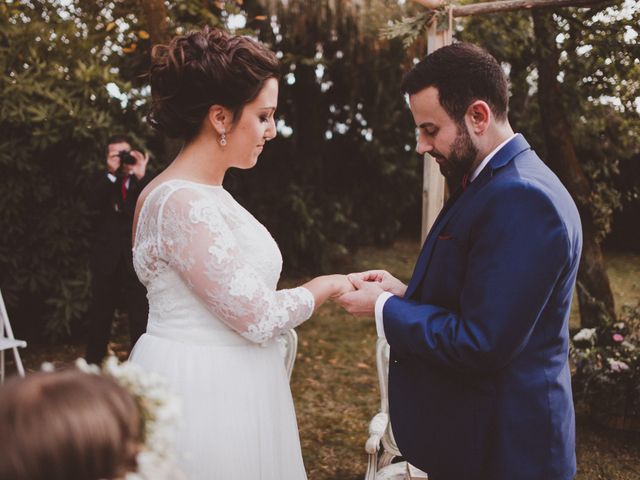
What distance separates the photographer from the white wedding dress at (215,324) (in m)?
1.79

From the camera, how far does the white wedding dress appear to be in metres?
1.79

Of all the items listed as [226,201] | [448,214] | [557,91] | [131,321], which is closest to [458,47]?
[448,214]

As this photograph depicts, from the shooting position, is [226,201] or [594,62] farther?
[594,62]

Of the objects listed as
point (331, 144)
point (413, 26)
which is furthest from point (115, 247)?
point (331, 144)

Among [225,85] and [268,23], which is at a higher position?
[268,23]

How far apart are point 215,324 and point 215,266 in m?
0.26

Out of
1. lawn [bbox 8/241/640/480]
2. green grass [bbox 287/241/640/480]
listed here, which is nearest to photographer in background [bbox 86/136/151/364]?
lawn [bbox 8/241/640/480]

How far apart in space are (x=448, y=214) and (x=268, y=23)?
669 centimetres

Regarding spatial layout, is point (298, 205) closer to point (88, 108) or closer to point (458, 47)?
point (88, 108)

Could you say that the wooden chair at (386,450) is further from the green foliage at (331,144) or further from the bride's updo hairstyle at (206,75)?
the green foliage at (331,144)

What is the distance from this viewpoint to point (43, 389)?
3.25 feet

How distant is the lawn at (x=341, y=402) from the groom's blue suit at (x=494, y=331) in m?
2.40

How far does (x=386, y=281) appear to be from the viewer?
83.5 inches

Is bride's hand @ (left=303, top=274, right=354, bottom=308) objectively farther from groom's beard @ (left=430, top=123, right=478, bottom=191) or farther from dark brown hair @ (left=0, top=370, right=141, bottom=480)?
dark brown hair @ (left=0, top=370, right=141, bottom=480)
